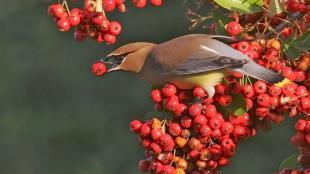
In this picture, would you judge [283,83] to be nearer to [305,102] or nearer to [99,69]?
[305,102]

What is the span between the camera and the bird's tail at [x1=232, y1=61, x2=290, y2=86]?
2.41 m

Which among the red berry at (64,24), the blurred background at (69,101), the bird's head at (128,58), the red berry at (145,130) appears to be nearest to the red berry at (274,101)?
the red berry at (145,130)

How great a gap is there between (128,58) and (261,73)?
44 centimetres

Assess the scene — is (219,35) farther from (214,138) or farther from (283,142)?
(283,142)

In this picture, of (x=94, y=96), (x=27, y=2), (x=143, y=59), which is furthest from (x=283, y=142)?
(x=143, y=59)

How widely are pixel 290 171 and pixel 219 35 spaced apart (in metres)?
0.38

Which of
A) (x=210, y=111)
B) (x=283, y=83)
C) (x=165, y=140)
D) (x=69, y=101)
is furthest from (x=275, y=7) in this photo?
(x=69, y=101)

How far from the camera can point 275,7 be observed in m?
2.42

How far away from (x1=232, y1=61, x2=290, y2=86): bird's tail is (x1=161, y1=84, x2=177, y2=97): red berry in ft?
0.57

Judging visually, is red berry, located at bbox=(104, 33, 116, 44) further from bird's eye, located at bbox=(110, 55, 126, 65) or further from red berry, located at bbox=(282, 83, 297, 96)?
red berry, located at bbox=(282, 83, 297, 96)

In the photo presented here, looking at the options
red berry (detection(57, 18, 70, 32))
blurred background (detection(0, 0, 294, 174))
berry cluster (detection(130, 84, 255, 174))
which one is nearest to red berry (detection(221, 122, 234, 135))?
berry cluster (detection(130, 84, 255, 174))

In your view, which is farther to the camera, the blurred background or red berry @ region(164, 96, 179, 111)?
the blurred background

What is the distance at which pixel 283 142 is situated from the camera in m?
7.28

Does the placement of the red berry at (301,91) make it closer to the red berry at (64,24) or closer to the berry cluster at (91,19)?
the berry cluster at (91,19)
